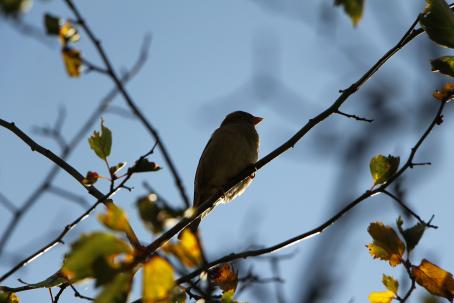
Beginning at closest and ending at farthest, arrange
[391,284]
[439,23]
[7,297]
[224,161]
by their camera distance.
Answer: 1. [439,23]
2. [391,284]
3. [7,297]
4. [224,161]

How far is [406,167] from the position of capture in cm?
289

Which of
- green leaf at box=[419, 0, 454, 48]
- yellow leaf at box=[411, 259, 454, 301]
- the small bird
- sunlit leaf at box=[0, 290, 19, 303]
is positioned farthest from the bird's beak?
green leaf at box=[419, 0, 454, 48]

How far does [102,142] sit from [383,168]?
149cm

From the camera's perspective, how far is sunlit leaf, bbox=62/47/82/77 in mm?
3051

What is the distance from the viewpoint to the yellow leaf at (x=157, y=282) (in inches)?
69.6

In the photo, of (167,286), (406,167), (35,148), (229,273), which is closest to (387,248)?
(406,167)

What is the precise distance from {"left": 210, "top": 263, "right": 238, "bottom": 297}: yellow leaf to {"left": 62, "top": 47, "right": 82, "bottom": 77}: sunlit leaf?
4.27 ft

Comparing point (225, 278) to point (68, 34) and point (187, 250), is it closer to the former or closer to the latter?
point (187, 250)

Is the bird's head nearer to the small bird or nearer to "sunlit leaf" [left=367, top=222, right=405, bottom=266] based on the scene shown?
the small bird

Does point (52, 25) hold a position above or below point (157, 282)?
above

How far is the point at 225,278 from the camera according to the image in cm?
302

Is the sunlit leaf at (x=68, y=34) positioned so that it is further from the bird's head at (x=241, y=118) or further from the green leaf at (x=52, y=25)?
the bird's head at (x=241, y=118)

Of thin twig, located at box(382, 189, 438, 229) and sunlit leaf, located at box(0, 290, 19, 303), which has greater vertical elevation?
sunlit leaf, located at box(0, 290, 19, 303)

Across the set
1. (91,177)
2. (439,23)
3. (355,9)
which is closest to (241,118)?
(91,177)
